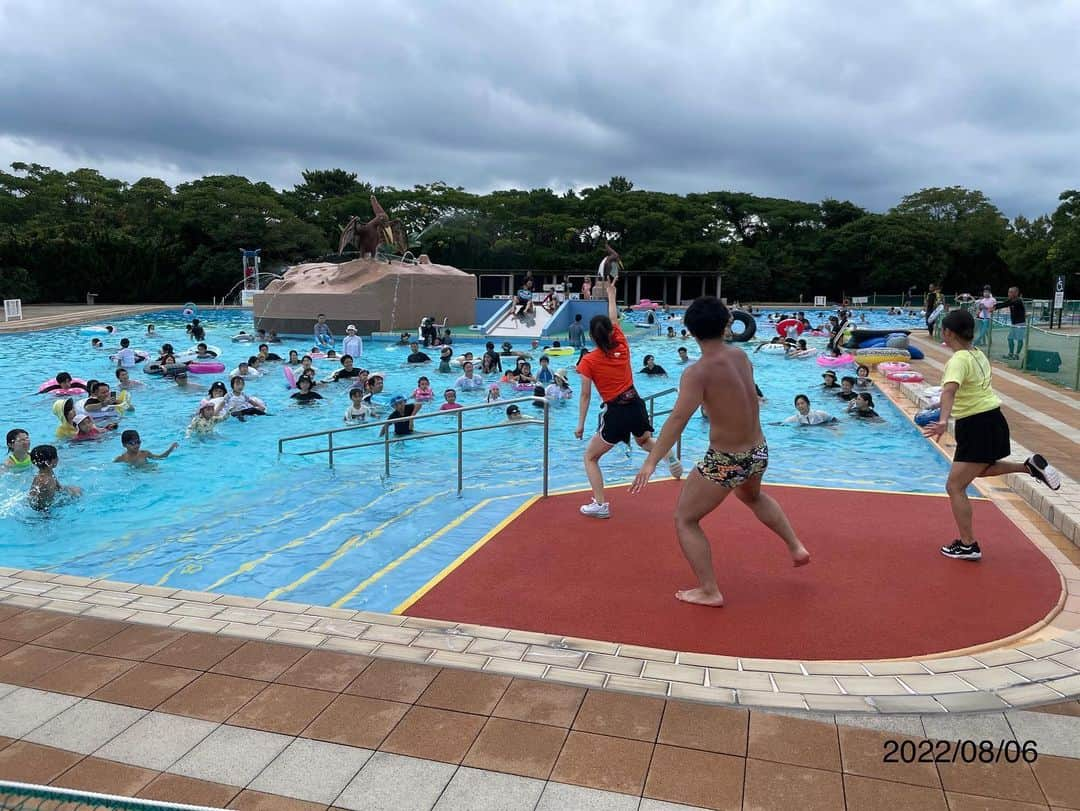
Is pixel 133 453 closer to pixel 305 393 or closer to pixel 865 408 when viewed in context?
pixel 305 393

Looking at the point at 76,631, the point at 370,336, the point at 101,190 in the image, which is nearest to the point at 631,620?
the point at 76,631

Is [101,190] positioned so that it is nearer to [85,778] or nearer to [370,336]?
[370,336]

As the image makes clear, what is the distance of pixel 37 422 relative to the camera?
575 inches

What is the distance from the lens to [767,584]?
203 inches

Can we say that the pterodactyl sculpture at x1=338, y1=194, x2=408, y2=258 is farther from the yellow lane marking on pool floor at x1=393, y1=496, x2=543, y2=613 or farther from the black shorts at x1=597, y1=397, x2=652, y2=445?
the black shorts at x1=597, y1=397, x2=652, y2=445

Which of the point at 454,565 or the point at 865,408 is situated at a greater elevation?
the point at 865,408

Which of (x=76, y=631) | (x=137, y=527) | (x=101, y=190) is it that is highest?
(x=101, y=190)

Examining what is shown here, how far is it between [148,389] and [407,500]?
12.2 metres

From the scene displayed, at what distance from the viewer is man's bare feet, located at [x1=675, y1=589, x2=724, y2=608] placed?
188 inches

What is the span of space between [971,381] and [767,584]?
6.38 ft

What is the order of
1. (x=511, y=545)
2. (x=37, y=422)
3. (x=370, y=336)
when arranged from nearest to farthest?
(x=511, y=545) → (x=37, y=422) → (x=370, y=336)

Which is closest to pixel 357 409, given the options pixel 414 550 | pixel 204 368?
pixel 414 550

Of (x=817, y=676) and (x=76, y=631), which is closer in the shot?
(x=817, y=676)

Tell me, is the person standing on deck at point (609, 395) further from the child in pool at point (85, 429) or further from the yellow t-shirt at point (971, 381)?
the child in pool at point (85, 429)
